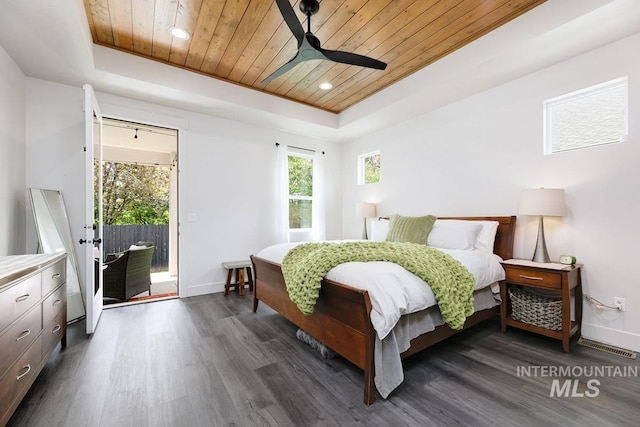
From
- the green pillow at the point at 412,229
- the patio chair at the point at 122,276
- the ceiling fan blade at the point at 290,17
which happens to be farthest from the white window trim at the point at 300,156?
the ceiling fan blade at the point at 290,17

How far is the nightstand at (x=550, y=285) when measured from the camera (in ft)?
7.45

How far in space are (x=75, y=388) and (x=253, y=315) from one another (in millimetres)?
1569

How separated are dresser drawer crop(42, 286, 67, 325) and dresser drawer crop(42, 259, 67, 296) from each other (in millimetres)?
56

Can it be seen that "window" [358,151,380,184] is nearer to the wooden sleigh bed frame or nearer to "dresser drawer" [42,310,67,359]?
the wooden sleigh bed frame

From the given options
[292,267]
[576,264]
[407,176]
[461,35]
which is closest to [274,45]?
[461,35]

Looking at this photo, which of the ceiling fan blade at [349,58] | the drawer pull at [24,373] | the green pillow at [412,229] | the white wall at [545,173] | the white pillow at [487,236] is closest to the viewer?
the drawer pull at [24,373]

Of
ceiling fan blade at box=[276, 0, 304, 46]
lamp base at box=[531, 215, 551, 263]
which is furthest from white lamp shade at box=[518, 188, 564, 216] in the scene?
ceiling fan blade at box=[276, 0, 304, 46]

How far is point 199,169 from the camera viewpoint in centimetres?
404

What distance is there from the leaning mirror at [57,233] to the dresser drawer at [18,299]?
4.54 ft

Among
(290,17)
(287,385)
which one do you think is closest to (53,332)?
(287,385)

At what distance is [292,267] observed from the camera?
92.2 inches

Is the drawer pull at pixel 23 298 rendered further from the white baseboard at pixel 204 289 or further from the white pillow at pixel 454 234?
the white pillow at pixel 454 234

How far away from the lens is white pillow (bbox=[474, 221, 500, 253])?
9.73 ft

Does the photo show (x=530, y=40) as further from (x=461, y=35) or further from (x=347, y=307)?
(x=347, y=307)
